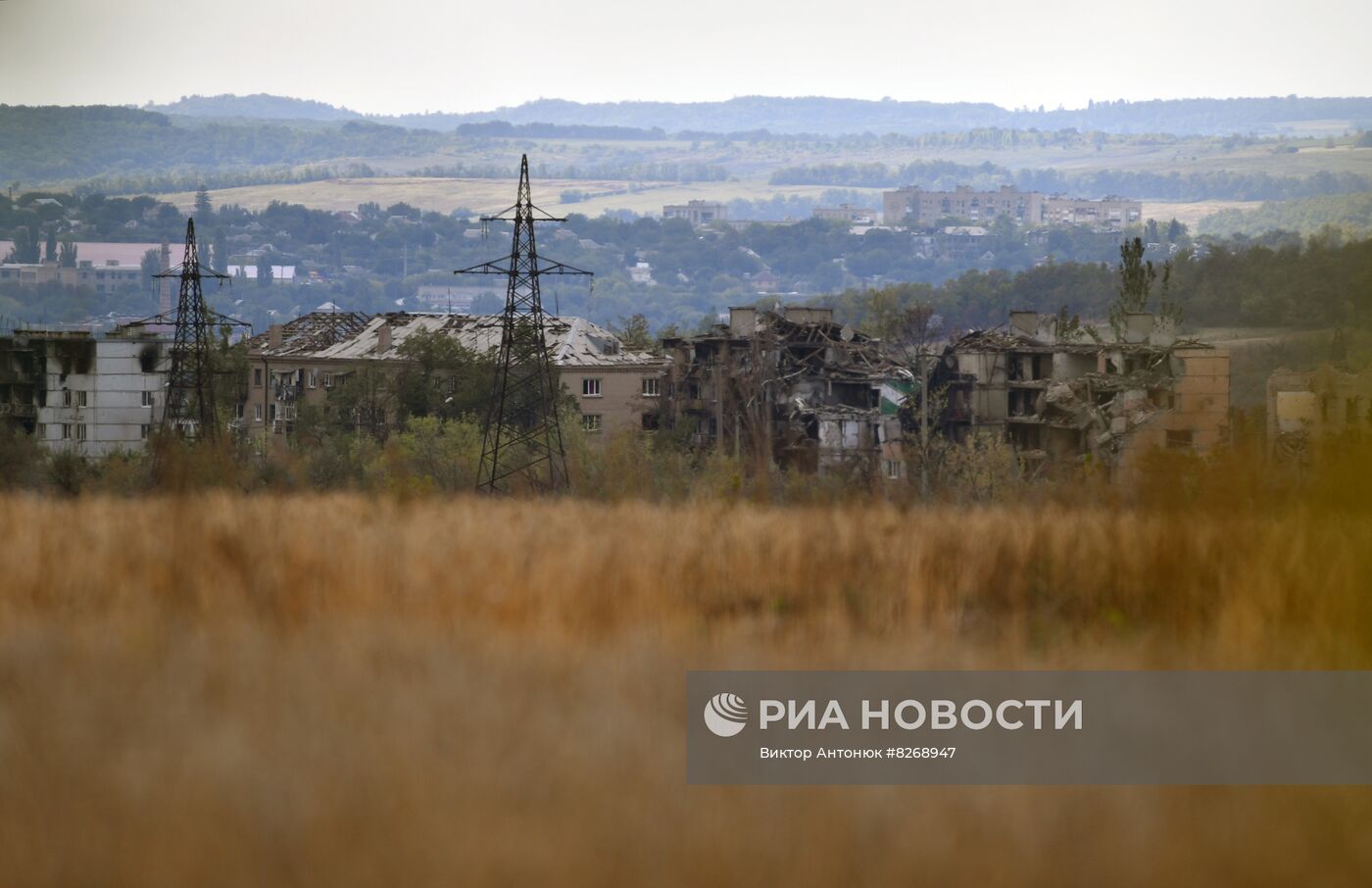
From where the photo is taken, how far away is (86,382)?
156 ft

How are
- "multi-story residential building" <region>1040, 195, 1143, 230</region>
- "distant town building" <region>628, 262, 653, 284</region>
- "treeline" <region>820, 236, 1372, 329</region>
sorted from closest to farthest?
1. "treeline" <region>820, 236, 1372, 329</region>
2. "distant town building" <region>628, 262, 653, 284</region>
3. "multi-story residential building" <region>1040, 195, 1143, 230</region>

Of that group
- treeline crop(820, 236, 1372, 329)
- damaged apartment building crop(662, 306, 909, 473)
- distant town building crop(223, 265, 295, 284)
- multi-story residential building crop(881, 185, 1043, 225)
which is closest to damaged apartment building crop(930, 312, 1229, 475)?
damaged apartment building crop(662, 306, 909, 473)

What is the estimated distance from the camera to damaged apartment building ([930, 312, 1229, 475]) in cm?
3020

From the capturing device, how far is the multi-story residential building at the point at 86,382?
46.3 m

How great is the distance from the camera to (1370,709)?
3.33m

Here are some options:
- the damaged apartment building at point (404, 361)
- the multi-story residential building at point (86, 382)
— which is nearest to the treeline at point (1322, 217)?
the damaged apartment building at point (404, 361)

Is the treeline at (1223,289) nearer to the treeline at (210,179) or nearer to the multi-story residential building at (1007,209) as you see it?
the treeline at (210,179)

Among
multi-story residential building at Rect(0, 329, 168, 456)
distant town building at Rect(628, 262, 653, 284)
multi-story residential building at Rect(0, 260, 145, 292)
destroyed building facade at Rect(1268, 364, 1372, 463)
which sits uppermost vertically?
distant town building at Rect(628, 262, 653, 284)

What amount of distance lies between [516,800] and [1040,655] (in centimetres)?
145

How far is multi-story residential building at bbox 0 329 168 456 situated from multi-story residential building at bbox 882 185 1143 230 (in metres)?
110

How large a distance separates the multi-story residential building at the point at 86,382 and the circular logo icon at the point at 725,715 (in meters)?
44.9

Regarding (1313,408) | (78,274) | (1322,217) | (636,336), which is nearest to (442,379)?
(636,336)

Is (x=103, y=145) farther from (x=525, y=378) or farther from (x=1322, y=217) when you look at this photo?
(x=525, y=378)

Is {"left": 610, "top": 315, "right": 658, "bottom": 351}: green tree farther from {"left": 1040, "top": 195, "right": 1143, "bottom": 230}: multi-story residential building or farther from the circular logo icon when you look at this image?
{"left": 1040, "top": 195, "right": 1143, "bottom": 230}: multi-story residential building
